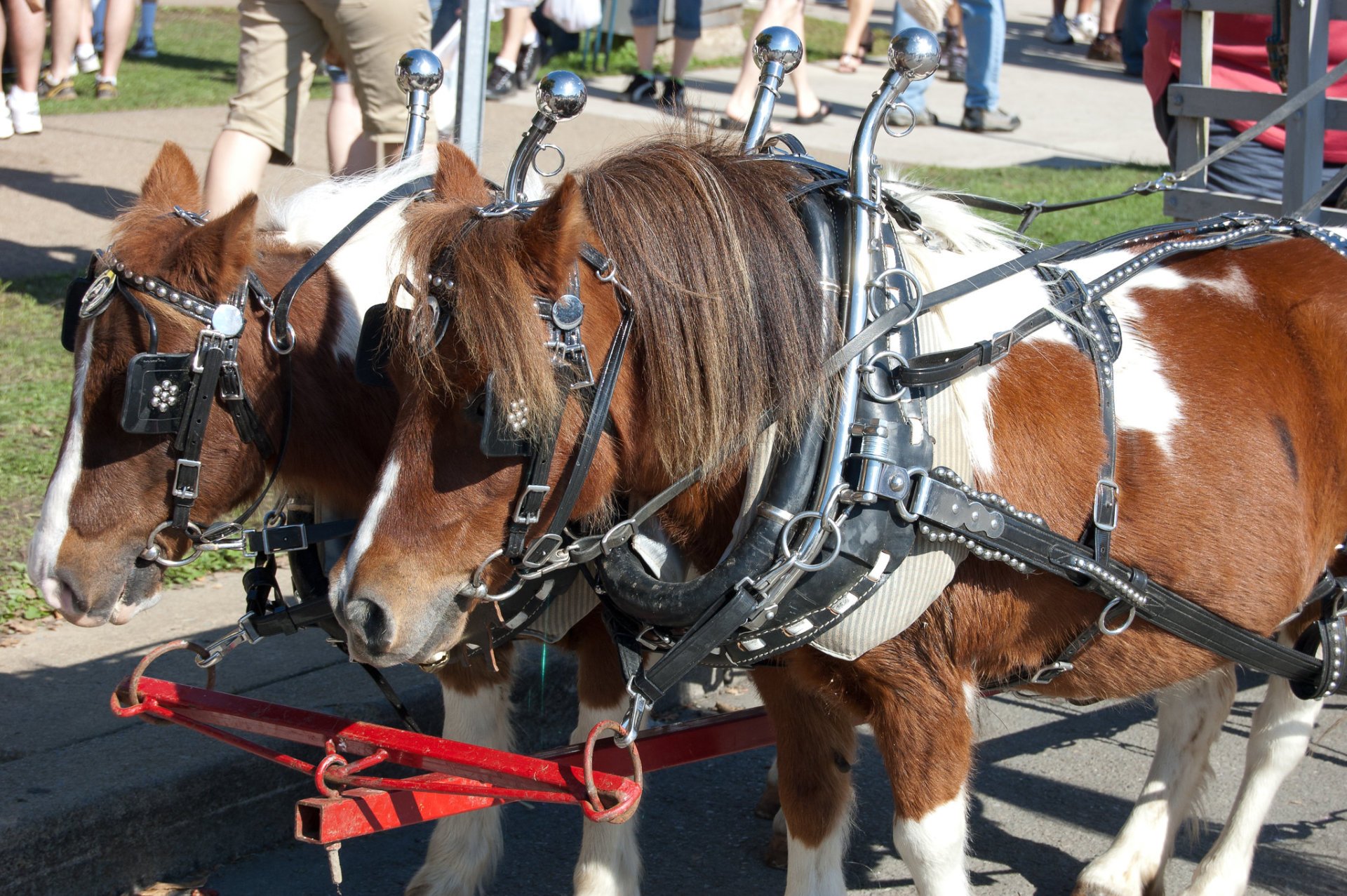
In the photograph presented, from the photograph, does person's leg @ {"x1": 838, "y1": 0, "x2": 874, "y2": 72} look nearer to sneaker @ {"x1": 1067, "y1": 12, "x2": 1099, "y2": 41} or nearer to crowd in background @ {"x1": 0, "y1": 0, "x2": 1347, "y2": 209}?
crowd in background @ {"x1": 0, "y1": 0, "x2": 1347, "y2": 209}

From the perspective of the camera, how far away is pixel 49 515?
8.04ft

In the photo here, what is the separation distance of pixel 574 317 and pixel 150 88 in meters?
10.2

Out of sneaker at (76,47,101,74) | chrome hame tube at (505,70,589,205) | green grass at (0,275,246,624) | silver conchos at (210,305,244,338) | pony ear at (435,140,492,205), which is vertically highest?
chrome hame tube at (505,70,589,205)

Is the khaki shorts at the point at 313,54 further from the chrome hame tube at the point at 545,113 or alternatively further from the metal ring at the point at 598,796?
the metal ring at the point at 598,796

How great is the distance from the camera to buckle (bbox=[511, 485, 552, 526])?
1940 mm

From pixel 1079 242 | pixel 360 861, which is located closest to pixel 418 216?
pixel 1079 242

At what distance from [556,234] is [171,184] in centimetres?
130

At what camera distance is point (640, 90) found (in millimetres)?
10812

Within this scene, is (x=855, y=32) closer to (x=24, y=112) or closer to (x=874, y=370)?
(x=24, y=112)

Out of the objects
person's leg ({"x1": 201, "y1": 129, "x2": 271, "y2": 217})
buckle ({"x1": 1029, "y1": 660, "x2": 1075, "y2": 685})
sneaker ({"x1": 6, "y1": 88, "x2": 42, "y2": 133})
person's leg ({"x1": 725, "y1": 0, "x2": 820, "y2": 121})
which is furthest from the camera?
person's leg ({"x1": 725, "y1": 0, "x2": 820, "y2": 121})

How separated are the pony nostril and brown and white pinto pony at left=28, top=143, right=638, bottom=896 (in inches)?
11.8

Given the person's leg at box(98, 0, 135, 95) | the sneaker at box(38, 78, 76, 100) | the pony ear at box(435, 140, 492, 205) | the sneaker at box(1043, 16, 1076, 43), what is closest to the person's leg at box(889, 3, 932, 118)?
the person's leg at box(98, 0, 135, 95)

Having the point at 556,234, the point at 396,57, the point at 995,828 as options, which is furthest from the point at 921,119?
the point at 556,234

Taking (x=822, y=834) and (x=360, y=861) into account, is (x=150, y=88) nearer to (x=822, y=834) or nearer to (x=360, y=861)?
(x=360, y=861)
